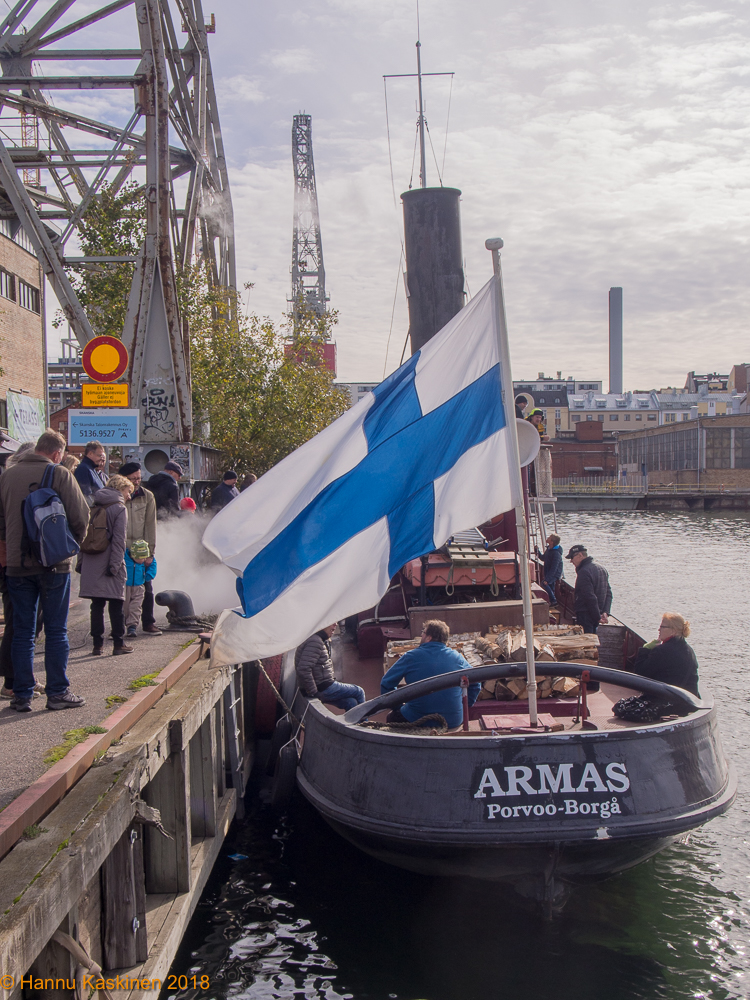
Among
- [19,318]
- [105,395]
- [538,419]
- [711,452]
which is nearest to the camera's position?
[105,395]

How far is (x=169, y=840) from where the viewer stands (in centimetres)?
684

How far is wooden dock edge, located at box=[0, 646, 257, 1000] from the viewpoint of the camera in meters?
4.03

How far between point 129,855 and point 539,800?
277 cm

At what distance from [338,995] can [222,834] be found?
233 centimetres

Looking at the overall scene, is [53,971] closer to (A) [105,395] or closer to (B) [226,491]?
(A) [105,395]

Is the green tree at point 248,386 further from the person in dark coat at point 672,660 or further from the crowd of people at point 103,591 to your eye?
the person in dark coat at point 672,660

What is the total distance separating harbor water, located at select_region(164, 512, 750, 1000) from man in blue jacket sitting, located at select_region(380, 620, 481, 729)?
140 cm

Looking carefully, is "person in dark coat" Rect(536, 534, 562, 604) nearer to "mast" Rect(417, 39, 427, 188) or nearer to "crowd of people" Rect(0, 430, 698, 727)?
"crowd of people" Rect(0, 430, 698, 727)

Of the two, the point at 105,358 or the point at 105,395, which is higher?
the point at 105,358

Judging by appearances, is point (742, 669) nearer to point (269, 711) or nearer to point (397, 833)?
point (269, 711)

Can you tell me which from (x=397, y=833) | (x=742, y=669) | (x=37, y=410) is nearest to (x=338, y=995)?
(x=397, y=833)

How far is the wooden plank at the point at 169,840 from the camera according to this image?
22.3ft

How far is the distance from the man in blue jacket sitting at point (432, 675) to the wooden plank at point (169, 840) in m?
1.93

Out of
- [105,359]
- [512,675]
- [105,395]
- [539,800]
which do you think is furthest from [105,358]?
[539,800]
